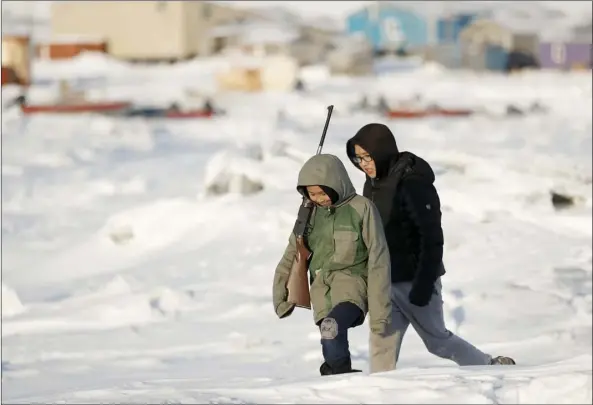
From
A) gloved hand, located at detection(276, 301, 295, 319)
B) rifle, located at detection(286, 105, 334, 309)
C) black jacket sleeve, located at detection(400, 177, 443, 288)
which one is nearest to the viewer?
rifle, located at detection(286, 105, 334, 309)

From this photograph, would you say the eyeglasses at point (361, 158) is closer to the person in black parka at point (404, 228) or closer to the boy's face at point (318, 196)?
the person in black parka at point (404, 228)

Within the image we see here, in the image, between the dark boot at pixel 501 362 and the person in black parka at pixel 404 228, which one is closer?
the person in black parka at pixel 404 228

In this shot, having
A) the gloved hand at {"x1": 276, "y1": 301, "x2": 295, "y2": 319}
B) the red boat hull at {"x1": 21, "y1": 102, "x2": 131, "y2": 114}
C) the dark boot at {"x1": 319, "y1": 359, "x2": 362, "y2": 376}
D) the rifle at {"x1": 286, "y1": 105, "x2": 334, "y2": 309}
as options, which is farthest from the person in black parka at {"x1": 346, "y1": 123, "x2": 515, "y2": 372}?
the red boat hull at {"x1": 21, "y1": 102, "x2": 131, "y2": 114}

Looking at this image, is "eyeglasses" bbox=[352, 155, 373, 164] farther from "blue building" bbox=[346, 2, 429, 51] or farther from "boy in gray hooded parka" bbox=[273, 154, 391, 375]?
"blue building" bbox=[346, 2, 429, 51]

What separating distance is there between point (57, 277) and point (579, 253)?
15.8 feet

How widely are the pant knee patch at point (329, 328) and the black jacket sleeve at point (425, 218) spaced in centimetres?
48

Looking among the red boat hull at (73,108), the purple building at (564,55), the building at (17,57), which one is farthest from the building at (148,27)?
the red boat hull at (73,108)

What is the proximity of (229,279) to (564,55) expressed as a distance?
4806cm

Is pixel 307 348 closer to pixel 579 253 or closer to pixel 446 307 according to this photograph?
pixel 446 307

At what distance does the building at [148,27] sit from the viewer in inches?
2232

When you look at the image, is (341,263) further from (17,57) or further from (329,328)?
(17,57)

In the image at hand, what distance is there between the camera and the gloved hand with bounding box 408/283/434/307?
4984 mm

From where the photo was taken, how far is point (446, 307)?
28.7 ft

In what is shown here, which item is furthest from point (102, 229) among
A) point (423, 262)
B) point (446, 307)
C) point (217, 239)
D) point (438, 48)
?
point (438, 48)
